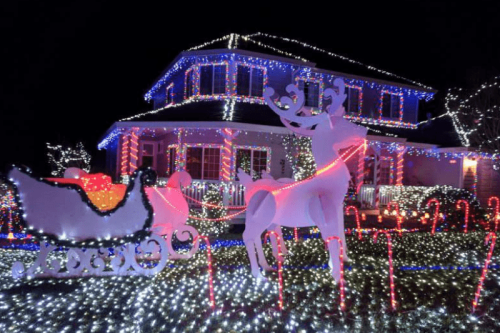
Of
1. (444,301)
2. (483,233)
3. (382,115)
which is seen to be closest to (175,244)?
(444,301)

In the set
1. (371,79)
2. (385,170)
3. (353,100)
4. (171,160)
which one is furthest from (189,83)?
(385,170)

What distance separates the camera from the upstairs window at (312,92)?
18.2 meters

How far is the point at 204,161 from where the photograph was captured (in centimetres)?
1659

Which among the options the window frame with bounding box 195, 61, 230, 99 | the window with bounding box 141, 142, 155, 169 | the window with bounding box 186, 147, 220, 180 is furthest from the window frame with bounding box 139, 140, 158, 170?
the window frame with bounding box 195, 61, 230, 99

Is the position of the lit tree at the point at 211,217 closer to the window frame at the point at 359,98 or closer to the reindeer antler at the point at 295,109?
the reindeer antler at the point at 295,109

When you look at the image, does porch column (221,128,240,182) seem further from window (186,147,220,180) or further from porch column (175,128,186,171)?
window (186,147,220,180)

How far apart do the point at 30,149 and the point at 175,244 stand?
3989 cm

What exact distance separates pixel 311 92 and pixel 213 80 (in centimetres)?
491

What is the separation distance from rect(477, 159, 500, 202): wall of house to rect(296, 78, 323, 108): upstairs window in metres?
9.04

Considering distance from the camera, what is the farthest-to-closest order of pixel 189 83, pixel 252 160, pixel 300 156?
1. pixel 189 83
2. pixel 252 160
3. pixel 300 156

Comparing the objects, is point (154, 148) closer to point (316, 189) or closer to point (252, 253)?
point (252, 253)

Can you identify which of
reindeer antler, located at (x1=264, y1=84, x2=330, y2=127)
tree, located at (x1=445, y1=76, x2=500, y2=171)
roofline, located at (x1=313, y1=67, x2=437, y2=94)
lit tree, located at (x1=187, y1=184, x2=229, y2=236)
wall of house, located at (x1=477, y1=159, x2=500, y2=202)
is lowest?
lit tree, located at (x1=187, y1=184, x2=229, y2=236)

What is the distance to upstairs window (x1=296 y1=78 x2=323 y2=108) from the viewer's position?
18.2 metres

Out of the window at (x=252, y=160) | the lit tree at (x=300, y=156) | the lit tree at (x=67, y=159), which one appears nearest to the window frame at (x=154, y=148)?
the window at (x=252, y=160)
